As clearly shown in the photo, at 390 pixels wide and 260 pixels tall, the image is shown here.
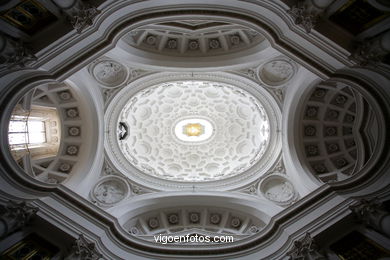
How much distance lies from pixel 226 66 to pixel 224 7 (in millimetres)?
6443

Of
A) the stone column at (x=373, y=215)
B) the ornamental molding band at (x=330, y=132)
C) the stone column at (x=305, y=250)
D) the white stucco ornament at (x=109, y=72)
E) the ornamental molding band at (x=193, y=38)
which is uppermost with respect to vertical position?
the ornamental molding band at (x=193, y=38)

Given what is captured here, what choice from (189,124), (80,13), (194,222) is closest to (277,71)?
(189,124)

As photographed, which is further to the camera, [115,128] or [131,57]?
[115,128]

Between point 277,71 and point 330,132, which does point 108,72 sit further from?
point 330,132

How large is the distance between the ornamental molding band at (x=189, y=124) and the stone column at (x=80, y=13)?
8.70 m

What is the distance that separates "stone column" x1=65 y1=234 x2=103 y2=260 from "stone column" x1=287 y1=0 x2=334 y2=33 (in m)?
11.6

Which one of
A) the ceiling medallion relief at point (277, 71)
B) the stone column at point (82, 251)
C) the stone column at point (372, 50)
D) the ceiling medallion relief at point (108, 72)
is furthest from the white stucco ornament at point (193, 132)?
the stone column at point (372, 50)

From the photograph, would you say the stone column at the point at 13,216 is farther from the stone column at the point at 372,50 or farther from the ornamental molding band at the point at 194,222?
the stone column at the point at 372,50

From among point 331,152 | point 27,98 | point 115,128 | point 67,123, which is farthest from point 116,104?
point 331,152

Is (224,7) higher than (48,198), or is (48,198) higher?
(224,7)

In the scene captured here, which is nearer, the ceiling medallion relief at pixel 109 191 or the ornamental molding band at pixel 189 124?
the ceiling medallion relief at pixel 109 191

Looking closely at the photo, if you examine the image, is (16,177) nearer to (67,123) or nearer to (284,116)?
(67,123)

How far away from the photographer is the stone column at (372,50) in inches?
452

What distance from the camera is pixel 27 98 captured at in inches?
659
